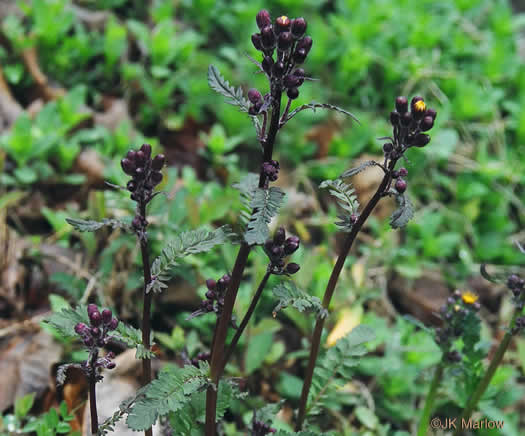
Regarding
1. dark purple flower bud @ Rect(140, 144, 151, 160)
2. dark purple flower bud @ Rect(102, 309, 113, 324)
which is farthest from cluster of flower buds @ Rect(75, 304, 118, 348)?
dark purple flower bud @ Rect(140, 144, 151, 160)

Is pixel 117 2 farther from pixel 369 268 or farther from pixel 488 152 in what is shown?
pixel 488 152

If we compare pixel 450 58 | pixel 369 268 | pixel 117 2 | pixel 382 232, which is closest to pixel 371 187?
pixel 382 232

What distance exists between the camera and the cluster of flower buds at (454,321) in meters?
2.42

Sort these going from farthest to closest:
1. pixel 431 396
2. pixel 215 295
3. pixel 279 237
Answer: pixel 431 396, pixel 215 295, pixel 279 237

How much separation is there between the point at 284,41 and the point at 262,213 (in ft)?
1.52

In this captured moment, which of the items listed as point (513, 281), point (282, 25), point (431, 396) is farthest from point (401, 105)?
point (431, 396)

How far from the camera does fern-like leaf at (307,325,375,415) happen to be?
2.34 meters

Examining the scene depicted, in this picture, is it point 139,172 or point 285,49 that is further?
point 139,172

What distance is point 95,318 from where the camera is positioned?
68.7 inches

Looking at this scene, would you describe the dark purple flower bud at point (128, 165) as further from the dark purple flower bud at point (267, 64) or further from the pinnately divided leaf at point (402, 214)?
the pinnately divided leaf at point (402, 214)

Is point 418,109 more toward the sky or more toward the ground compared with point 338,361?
more toward the sky

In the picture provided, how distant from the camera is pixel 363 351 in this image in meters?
2.33

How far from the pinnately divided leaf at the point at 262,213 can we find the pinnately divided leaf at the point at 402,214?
32 centimetres

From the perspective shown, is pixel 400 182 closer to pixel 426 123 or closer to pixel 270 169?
pixel 426 123
